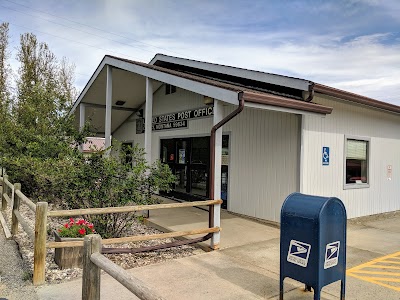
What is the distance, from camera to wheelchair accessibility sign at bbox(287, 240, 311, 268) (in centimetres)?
353

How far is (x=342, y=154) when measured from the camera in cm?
844

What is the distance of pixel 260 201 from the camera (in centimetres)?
805

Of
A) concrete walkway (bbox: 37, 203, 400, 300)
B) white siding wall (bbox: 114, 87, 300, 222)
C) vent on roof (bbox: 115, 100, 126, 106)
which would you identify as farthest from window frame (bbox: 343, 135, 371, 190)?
vent on roof (bbox: 115, 100, 126, 106)

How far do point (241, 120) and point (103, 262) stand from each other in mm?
6601

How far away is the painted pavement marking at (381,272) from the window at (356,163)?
3326 millimetres

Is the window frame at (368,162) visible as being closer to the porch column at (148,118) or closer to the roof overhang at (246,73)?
the roof overhang at (246,73)

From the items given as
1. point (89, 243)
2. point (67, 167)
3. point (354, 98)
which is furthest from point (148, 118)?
point (89, 243)

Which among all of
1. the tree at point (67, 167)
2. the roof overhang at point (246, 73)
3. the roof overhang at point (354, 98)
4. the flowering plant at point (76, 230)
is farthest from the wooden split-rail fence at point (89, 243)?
the roof overhang at point (354, 98)

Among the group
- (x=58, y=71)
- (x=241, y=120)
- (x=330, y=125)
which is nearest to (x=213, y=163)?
(x=241, y=120)

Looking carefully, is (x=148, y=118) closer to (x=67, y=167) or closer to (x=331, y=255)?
(x=67, y=167)

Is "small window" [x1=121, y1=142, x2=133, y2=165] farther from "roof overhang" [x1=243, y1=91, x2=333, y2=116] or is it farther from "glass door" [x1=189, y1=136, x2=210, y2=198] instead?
"glass door" [x1=189, y1=136, x2=210, y2=198]

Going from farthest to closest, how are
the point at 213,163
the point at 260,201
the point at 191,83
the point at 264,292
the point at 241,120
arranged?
the point at 241,120, the point at 260,201, the point at 191,83, the point at 213,163, the point at 264,292

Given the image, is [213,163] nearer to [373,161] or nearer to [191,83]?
[191,83]

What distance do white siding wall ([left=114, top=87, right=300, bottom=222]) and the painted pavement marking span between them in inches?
91.1
